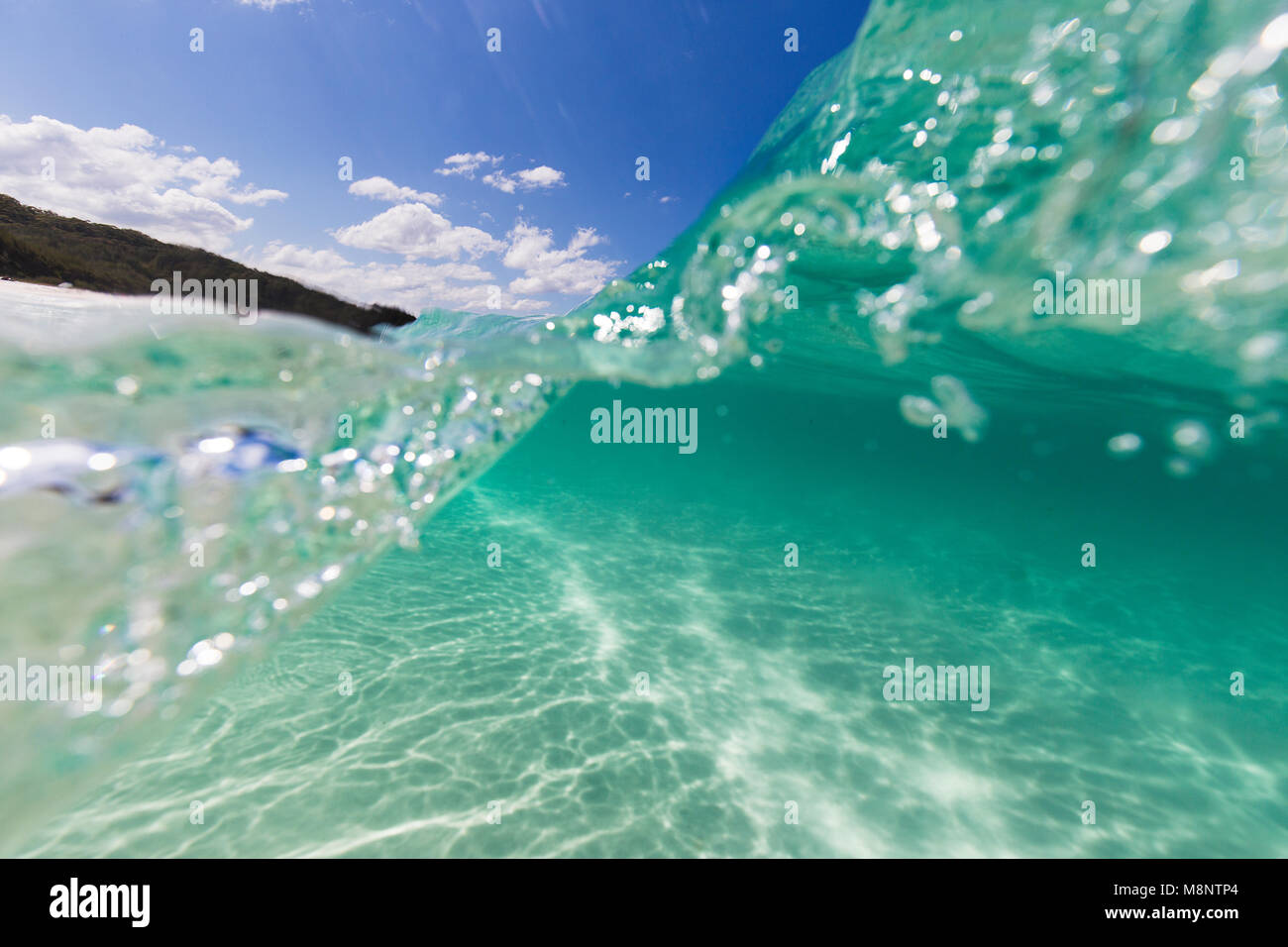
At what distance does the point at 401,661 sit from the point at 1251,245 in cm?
1219

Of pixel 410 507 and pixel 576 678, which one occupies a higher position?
pixel 410 507

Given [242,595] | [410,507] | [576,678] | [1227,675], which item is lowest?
[1227,675]

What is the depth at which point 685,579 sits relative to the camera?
1311 cm

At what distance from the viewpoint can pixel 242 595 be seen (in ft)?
12.8

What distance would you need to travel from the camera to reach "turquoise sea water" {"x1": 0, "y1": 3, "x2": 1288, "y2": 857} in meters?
3.54

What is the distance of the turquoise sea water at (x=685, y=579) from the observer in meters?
3.54

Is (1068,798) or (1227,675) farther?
(1227,675)

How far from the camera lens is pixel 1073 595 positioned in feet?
52.0

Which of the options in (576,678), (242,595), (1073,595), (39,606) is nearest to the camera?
(39,606)

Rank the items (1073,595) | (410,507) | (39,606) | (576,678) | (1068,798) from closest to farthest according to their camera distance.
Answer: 1. (39,606)
2. (410,507)
3. (1068,798)
4. (576,678)
5. (1073,595)
